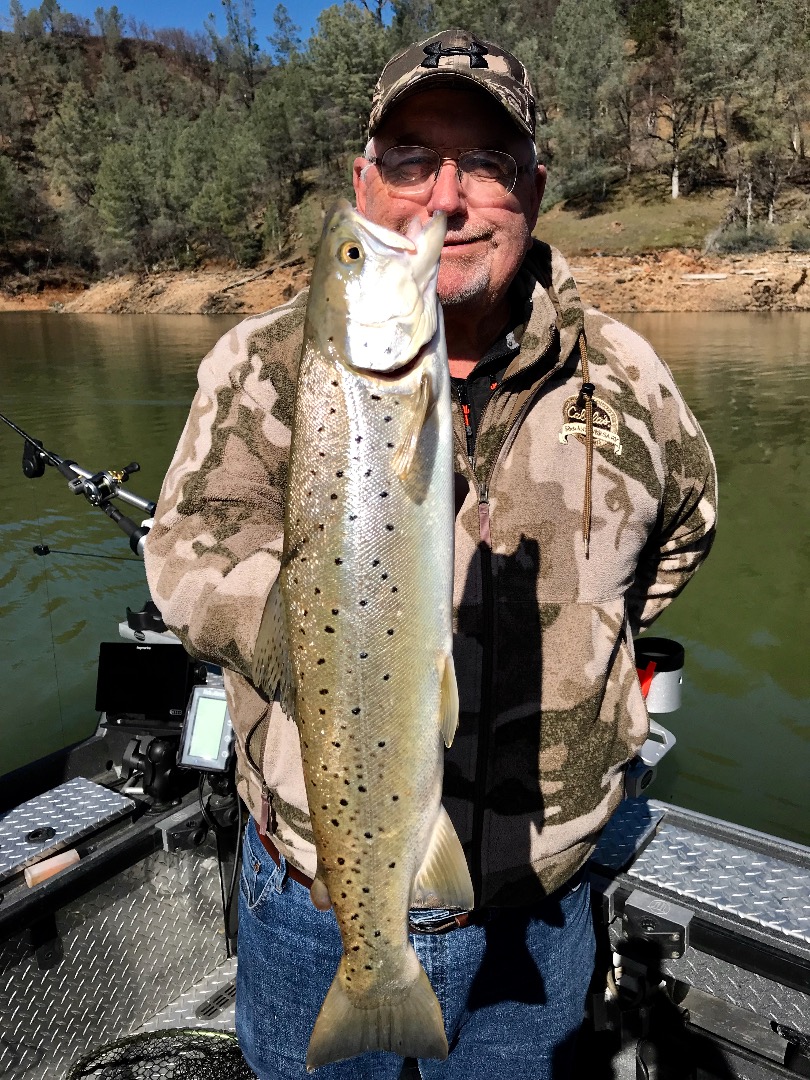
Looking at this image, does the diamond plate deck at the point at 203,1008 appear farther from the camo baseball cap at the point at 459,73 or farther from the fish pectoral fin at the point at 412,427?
the camo baseball cap at the point at 459,73

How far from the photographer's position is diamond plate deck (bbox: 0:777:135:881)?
315 centimetres

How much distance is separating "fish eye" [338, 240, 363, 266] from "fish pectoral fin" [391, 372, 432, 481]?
0.89 feet

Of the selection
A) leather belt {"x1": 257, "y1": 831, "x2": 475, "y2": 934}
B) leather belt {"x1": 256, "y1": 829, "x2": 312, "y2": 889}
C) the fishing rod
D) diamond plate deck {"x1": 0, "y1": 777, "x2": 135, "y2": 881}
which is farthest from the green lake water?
leather belt {"x1": 257, "y1": 831, "x2": 475, "y2": 934}

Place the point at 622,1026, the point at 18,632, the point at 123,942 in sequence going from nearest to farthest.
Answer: the point at 622,1026 < the point at 123,942 < the point at 18,632

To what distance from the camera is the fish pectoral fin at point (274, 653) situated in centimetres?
175

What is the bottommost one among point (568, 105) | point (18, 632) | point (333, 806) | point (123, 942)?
point (18, 632)

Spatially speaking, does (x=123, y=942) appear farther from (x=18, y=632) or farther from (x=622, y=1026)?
(x=18, y=632)

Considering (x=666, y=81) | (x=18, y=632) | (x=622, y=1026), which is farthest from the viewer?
(x=666, y=81)

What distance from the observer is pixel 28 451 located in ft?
Answer: 18.3

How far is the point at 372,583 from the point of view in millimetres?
1635

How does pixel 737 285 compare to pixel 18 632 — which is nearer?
pixel 18 632

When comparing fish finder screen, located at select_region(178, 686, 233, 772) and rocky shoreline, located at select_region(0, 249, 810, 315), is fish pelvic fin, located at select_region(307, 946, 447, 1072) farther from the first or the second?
rocky shoreline, located at select_region(0, 249, 810, 315)

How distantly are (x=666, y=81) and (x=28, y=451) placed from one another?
58085 mm

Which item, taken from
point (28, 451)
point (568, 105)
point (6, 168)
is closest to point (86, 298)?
point (6, 168)
